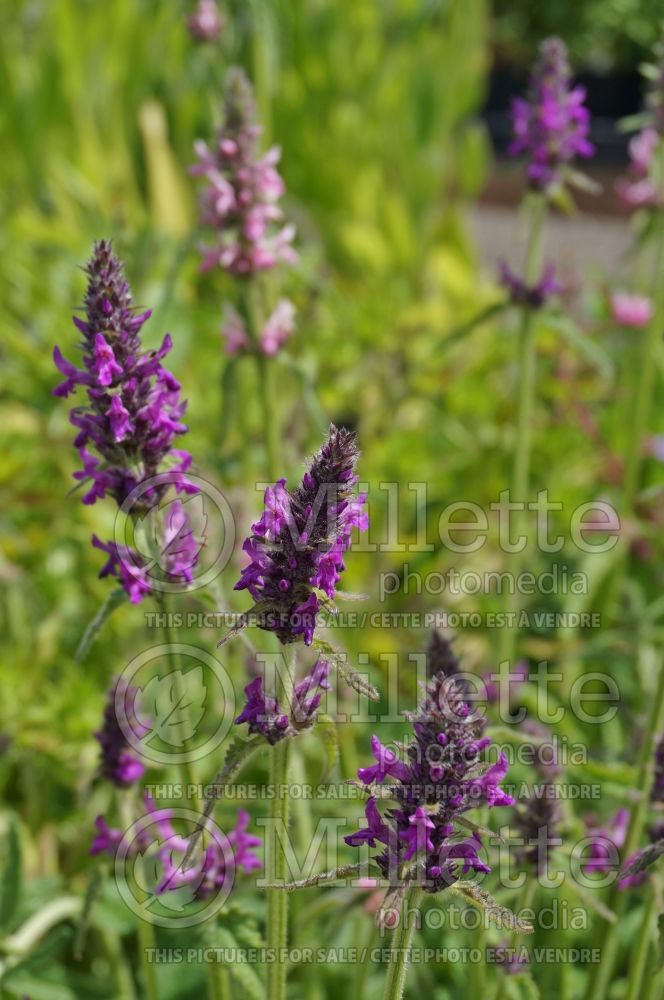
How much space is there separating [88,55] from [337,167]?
4.95ft

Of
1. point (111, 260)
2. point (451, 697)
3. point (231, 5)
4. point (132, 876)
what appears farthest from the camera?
point (231, 5)

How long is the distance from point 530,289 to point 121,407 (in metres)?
1.44

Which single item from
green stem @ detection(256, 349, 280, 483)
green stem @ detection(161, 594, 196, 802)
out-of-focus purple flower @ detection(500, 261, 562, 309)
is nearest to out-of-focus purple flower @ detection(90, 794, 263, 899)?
green stem @ detection(161, 594, 196, 802)

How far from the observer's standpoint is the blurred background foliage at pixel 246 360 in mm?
2707

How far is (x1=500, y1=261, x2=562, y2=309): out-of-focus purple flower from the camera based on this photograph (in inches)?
98.1

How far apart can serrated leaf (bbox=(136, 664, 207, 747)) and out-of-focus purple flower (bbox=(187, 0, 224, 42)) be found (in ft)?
5.91

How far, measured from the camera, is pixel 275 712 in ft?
4.13

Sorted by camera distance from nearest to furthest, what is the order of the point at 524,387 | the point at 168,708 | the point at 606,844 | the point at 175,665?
the point at 175,665, the point at 606,844, the point at 168,708, the point at 524,387

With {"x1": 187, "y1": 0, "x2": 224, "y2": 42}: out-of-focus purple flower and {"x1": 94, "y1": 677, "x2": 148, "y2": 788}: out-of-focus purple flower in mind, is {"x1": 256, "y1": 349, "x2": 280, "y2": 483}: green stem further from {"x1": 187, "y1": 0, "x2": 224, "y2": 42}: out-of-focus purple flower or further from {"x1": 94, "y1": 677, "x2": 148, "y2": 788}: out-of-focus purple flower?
{"x1": 187, "y1": 0, "x2": 224, "y2": 42}: out-of-focus purple flower

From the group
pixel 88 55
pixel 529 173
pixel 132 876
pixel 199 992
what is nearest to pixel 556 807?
pixel 132 876

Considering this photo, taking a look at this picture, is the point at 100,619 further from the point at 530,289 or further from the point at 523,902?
the point at 530,289

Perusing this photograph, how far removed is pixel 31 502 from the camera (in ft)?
11.3

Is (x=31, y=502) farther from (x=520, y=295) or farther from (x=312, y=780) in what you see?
(x=520, y=295)

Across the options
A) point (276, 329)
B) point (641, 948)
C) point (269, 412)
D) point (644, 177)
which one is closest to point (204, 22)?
point (276, 329)
